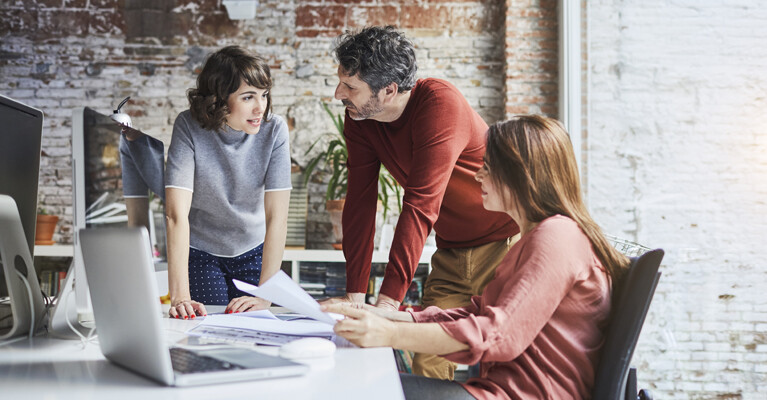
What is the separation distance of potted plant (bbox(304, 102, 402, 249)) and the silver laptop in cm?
267

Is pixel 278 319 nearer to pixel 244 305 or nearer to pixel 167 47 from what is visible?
pixel 244 305

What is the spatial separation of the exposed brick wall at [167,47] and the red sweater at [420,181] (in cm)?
218

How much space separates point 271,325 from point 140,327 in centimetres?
45

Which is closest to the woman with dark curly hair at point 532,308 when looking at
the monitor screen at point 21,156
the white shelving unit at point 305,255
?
the monitor screen at point 21,156

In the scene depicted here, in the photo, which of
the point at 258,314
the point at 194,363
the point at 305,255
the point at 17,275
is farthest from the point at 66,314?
the point at 305,255

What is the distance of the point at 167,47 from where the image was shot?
164 inches

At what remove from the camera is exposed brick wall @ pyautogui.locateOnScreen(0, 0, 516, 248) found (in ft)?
13.6

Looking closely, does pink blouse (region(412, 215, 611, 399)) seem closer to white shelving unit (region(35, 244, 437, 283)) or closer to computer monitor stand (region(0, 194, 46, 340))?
computer monitor stand (region(0, 194, 46, 340))

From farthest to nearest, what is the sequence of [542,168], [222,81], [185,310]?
1. [222,81]
2. [185,310]
3. [542,168]

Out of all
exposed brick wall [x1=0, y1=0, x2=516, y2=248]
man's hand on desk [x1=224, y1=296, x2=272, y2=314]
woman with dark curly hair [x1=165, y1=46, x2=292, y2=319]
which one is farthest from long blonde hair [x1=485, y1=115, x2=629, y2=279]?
exposed brick wall [x1=0, y1=0, x2=516, y2=248]

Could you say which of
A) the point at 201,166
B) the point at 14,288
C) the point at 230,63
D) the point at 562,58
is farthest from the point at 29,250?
the point at 562,58

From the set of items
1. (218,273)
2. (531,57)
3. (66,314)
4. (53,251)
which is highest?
(531,57)

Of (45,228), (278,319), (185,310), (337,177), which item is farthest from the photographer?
(45,228)

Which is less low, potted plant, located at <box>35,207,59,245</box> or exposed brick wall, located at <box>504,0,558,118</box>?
exposed brick wall, located at <box>504,0,558,118</box>
